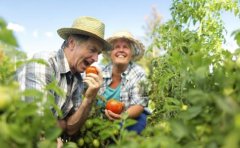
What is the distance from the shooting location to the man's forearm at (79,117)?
2.37 meters

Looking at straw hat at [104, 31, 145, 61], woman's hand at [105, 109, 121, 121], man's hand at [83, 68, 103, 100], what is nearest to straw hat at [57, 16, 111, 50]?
man's hand at [83, 68, 103, 100]

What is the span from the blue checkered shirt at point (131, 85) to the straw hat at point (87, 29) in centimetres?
61

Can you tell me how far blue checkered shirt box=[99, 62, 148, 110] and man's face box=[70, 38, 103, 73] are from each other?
0.77 metres

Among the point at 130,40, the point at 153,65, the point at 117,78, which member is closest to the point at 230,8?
the point at 153,65

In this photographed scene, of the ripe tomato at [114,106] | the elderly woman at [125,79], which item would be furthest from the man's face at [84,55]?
the elderly woman at [125,79]

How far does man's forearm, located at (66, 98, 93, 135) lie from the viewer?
2.37 meters

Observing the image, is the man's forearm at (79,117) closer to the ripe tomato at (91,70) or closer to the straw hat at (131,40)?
the ripe tomato at (91,70)

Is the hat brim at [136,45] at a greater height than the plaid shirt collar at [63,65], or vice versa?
the hat brim at [136,45]

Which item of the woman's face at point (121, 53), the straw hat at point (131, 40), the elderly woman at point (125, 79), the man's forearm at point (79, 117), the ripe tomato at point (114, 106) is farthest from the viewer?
the straw hat at point (131, 40)

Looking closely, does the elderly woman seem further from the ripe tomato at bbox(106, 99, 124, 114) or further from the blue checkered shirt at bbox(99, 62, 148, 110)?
the ripe tomato at bbox(106, 99, 124, 114)

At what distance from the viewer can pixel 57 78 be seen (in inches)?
94.9

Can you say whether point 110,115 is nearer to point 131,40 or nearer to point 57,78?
point 57,78

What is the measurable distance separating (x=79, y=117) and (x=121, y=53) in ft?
3.93

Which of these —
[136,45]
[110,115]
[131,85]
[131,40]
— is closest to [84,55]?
[110,115]
